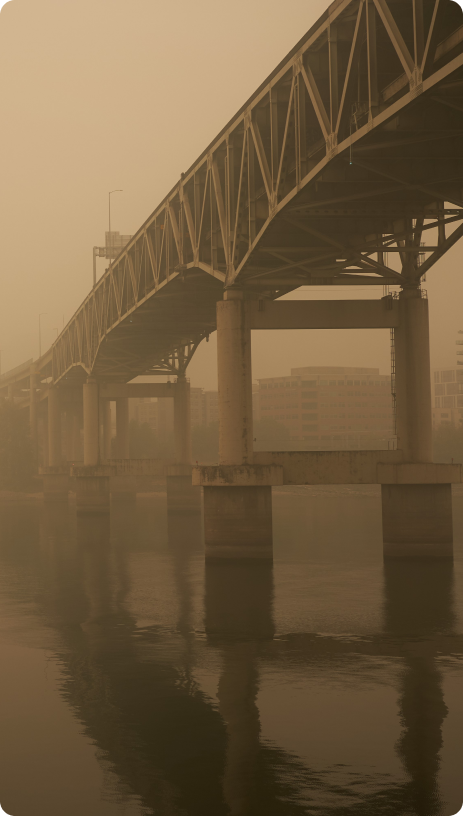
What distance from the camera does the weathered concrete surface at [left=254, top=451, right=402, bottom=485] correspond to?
38.2 m

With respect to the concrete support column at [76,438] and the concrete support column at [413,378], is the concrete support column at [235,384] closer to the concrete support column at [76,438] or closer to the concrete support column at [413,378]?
the concrete support column at [413,378]

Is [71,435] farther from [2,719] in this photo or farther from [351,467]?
[2,719]

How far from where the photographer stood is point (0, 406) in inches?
4951

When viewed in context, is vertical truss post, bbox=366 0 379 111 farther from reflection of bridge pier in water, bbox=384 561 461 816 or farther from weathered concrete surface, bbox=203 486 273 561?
weathered concrete surface, bbox=203 486 273 561

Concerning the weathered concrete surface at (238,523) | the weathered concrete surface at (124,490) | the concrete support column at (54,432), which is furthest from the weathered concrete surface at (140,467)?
the weathered concrete surface at (238,523)

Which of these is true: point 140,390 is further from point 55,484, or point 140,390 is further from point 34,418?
point 34,418

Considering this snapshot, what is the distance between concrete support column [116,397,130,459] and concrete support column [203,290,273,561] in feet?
212

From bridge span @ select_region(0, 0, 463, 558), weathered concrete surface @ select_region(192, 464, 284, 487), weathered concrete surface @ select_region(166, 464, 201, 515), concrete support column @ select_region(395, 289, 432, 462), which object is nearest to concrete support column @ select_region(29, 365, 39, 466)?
weathered concrete surface @ select_region(166, 464, 201, 515)

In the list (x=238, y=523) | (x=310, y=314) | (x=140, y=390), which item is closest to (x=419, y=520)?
(x=238, y=523)

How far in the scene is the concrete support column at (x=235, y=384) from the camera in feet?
130

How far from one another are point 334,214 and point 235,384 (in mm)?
8562

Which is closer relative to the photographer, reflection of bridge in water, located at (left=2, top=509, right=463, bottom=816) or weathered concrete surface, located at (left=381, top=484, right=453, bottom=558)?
reflection of bridge in water, located at (left=2, top=509, right=463, bottom=816)

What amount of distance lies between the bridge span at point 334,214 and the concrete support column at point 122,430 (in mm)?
48346

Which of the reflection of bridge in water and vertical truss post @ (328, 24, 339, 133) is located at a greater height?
vertical truss post @ (328, 24, 339, 133)
